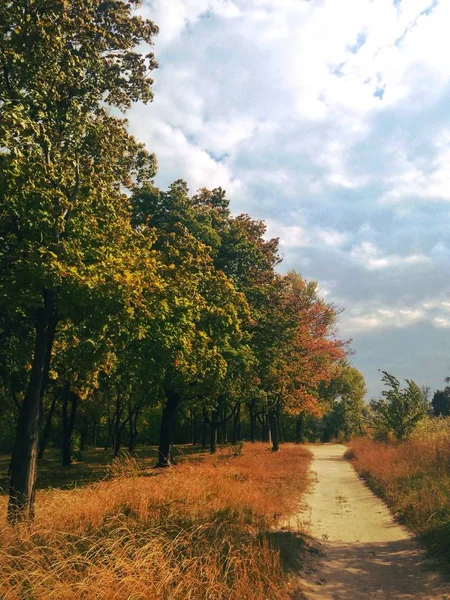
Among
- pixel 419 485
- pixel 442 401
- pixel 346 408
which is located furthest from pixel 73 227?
pixel 442 401

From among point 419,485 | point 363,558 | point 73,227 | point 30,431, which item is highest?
point 73,227

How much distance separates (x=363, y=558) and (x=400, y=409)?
64.5 feet

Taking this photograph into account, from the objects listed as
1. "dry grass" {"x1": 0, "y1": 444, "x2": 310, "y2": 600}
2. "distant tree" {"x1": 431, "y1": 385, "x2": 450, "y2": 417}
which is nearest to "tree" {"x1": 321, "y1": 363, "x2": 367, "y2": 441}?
"distant tree" {"x1": 431, "y1": 385, "x2": 450, "y2": 417}

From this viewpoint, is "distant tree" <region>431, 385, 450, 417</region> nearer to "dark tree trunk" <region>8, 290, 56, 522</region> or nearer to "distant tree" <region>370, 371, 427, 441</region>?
"distant tree" <region>370, 371, 427, 441</region>

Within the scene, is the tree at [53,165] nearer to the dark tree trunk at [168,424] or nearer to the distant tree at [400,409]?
the dark tree trunk at [168,424]

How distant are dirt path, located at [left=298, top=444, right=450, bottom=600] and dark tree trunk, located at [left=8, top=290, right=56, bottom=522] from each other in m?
5.52

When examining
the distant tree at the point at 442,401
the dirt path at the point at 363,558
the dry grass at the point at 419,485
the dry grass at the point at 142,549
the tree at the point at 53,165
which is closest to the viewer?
the dry grass at the point at 142,549

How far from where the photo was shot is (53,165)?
9539mm

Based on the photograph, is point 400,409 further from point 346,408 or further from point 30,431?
point 346,408

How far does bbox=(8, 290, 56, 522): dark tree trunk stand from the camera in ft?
29.5

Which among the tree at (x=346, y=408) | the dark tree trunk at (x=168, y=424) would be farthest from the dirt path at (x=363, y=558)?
the tree at (x=346, y=408)

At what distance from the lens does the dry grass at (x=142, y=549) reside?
4.99m

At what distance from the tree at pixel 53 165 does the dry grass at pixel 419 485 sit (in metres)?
7.75

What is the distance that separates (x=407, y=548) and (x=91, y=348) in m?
7.77
